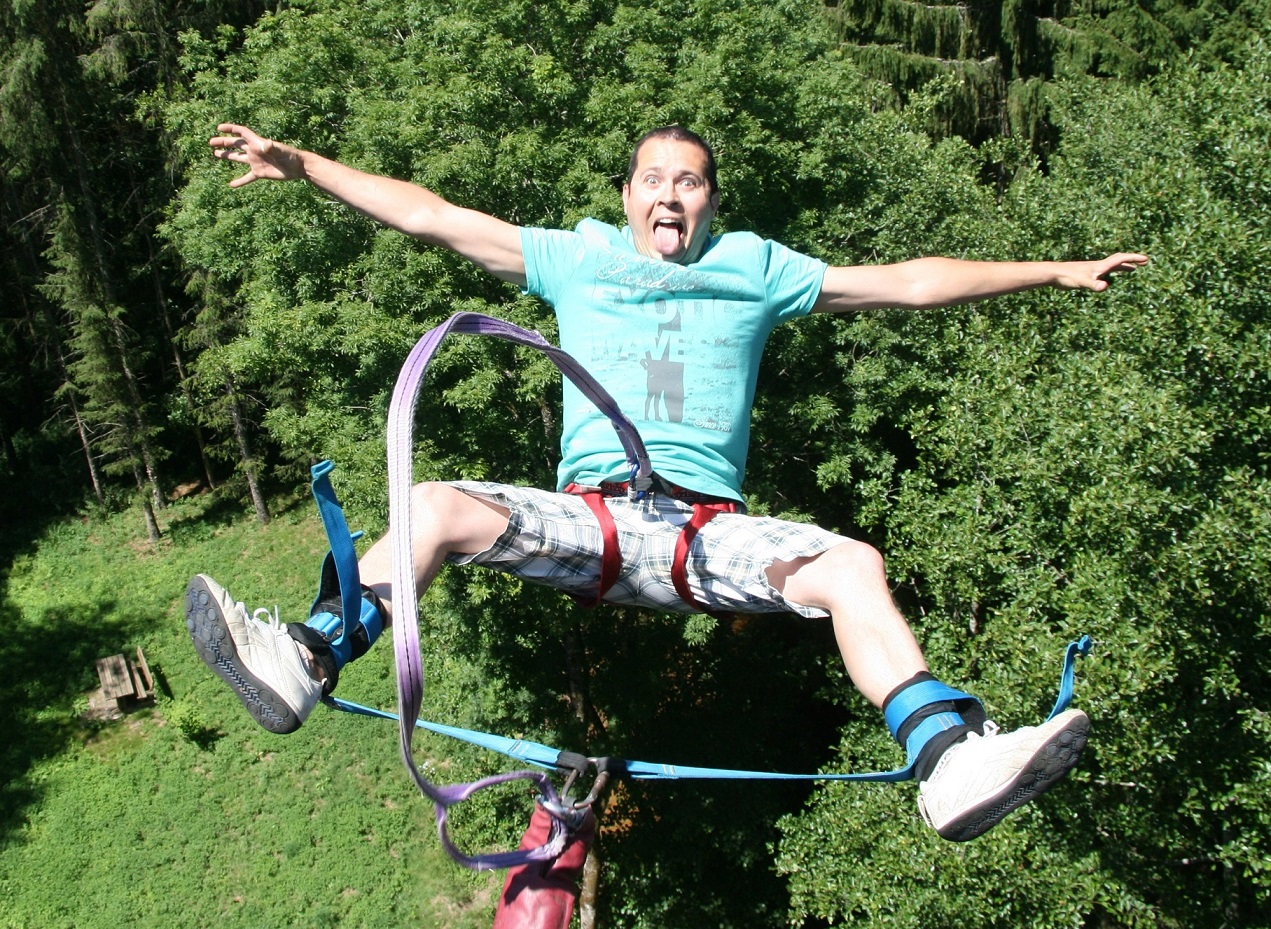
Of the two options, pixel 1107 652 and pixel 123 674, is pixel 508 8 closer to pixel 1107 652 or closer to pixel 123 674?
pixel 1107 652

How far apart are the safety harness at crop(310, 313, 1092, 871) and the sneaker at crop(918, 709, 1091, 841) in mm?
109

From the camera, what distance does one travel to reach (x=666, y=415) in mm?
2754

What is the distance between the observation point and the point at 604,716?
11.2 m

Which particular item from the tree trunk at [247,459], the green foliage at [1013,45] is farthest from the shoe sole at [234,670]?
the tree trunk at [247,459]

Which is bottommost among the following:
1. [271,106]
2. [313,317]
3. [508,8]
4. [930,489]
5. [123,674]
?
[123,674]

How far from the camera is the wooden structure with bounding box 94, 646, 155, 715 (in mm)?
14625

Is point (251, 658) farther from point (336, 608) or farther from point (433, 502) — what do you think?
point (433, 502)

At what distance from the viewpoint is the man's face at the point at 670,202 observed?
2.88 metres

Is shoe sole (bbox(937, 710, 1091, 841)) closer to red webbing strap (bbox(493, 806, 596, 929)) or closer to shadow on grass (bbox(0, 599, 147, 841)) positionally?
red webbing strap (bbox(493, 806, 596, 929))

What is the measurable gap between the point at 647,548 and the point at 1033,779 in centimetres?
104

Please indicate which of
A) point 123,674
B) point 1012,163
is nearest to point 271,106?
point 1012,163

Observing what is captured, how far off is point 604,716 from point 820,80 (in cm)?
663

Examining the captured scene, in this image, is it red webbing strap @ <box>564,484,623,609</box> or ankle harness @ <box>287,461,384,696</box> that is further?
red webbing strap @ <box>564,484,623,609</box>

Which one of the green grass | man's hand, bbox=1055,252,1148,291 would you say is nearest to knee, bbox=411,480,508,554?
man's hand, bbox=1055,252,1148,291
